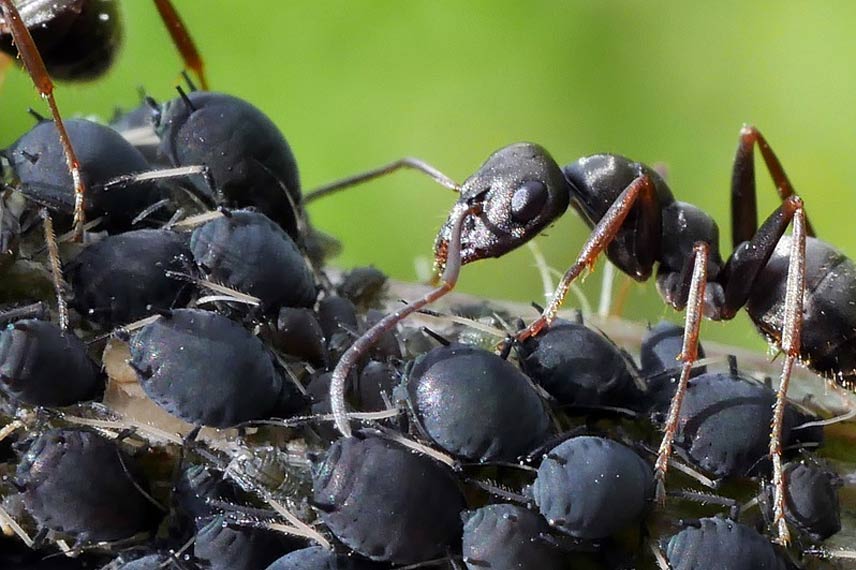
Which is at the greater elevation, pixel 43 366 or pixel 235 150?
pixel 235 150

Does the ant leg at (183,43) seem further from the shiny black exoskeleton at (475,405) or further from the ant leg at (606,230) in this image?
the shiny black exoskeleton at (475,405)

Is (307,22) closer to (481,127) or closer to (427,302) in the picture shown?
(481,127)

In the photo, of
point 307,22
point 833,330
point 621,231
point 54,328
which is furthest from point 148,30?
point 54,328

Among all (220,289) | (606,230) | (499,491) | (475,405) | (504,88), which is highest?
(220,289)

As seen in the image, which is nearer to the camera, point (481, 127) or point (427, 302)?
point (427, 302)

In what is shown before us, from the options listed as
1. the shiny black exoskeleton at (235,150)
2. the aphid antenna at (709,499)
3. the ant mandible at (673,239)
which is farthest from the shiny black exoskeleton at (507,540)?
the ant mandible at (673,239)

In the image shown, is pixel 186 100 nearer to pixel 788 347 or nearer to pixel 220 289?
pixel 220 289

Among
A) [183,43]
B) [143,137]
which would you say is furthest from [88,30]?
[143,137]
